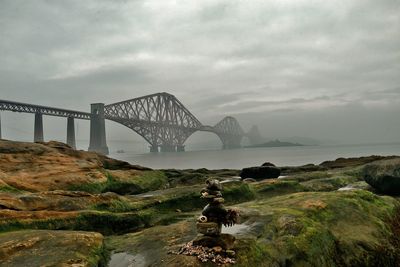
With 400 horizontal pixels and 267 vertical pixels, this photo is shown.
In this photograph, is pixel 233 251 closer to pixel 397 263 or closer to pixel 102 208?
pixel 397 263

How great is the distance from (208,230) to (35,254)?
4.37m

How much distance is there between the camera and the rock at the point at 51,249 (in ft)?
28.0

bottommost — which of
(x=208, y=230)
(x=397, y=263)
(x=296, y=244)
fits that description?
(x=397, y=263)

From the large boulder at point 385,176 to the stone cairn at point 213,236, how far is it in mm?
14341

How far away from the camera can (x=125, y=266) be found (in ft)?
30.4

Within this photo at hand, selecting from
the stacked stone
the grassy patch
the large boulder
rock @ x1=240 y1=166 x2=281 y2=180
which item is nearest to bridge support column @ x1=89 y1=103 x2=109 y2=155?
rock @ x1=240 y1=166 x2=281 y2=180

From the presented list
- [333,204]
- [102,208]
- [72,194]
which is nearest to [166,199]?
[102,208]

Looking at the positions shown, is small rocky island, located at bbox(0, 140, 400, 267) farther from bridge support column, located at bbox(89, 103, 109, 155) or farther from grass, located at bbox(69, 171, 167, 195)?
bridge support column, located at bbox(89, 103, 109, 155)

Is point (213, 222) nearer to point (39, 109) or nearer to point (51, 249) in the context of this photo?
point (51, 249)

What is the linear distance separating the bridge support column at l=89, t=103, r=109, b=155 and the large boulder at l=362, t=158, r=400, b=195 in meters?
145

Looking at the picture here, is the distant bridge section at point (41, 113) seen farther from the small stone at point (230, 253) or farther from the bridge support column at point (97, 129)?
the small stone at point (230, 253)

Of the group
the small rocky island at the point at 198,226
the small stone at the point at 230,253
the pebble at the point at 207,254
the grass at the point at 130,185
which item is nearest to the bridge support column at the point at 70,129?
the grass at the point at 130,185

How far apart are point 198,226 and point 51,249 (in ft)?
12.6

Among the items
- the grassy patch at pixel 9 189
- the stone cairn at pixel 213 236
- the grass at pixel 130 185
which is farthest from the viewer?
the grass at pixel 130 185
